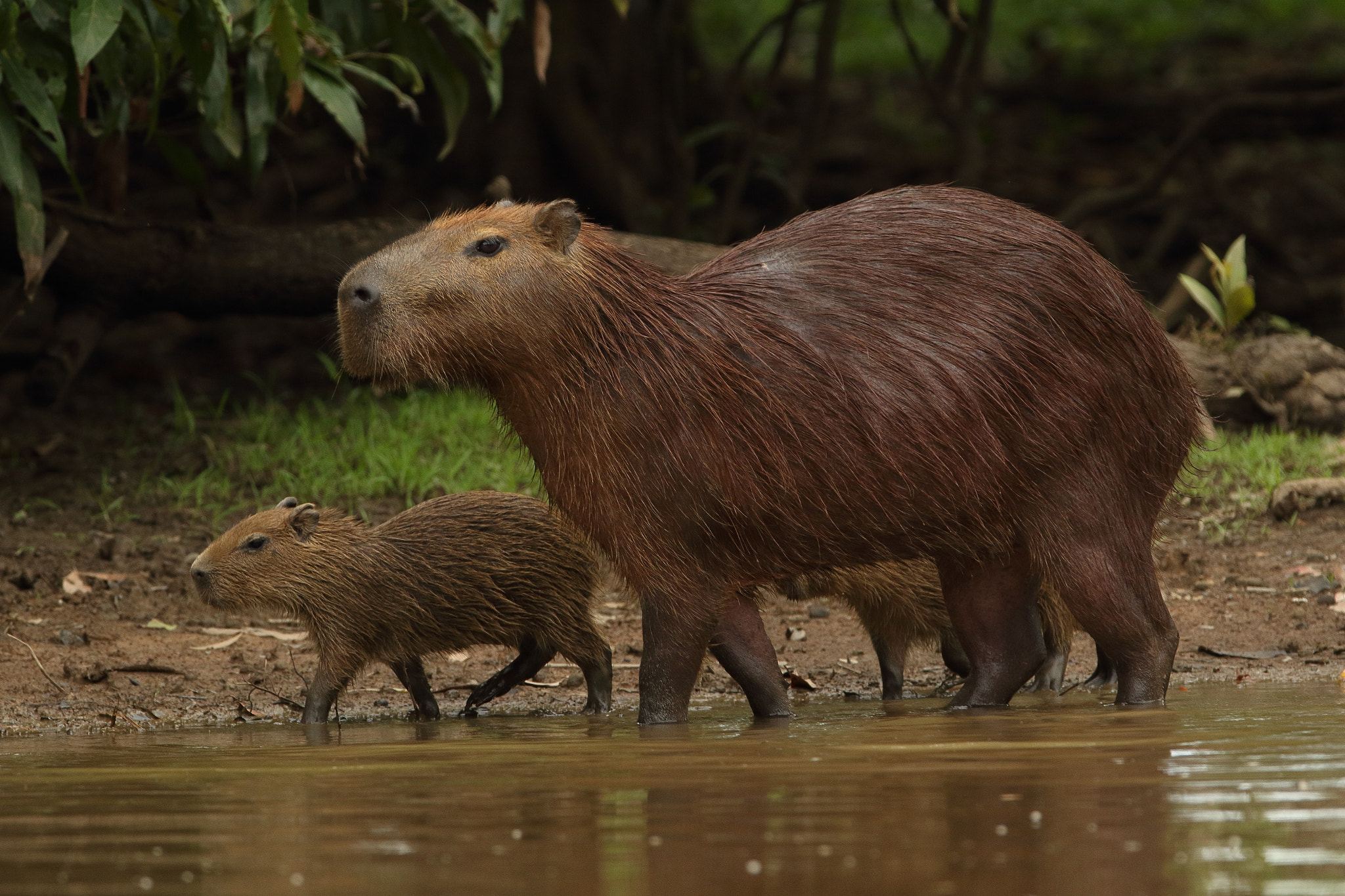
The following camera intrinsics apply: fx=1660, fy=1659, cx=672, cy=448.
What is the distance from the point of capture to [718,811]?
8.95ft

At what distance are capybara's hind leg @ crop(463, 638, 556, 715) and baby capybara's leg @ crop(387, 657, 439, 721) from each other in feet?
0.56

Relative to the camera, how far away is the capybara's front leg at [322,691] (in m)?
5.11

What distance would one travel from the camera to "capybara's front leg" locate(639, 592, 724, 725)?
14.2ft

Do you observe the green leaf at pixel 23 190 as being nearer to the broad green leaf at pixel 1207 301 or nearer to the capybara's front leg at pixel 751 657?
the capybara's front leg at pixel 751 657

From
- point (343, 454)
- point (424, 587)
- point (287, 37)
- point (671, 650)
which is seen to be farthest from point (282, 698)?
point (343, 454)

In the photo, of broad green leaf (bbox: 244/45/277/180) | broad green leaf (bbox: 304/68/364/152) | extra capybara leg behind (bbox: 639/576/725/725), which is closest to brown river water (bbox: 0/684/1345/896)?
extra capybara leg behind (bbox: 639/576/725/725)

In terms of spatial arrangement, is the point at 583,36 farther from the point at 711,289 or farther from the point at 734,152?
the point at 711,289

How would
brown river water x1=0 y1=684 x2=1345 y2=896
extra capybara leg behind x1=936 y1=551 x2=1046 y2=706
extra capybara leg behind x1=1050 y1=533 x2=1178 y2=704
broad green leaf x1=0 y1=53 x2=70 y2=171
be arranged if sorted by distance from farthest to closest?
broad green leaf x1=0 y1=53 x2=70 y2=171 < extra capybara leg behind x1=936 y1=551 x2=1046 y2=706 < extra capybara leg behind x1=1050 y1=533 x2=1178 y2=704 < brown river water x1=0 y1=684 x2=1345 y2=896

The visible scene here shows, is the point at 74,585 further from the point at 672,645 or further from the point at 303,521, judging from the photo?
the point at 672,645

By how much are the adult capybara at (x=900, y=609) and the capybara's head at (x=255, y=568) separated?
5.29 feet

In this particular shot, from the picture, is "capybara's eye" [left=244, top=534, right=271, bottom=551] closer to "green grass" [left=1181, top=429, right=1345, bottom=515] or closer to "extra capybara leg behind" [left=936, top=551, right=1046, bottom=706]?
"extra capybara leg behind" [left=936, top=551, right=1046, bottom=706]

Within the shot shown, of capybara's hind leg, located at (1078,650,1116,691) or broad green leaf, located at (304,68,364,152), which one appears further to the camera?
broad green leaf, located at (304,68,364,152)

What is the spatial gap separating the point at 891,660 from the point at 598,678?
965 mm

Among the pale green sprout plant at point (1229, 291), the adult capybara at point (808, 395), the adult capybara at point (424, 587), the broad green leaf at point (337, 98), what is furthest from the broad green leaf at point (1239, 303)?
the broad green leaf at point (337, 98)
